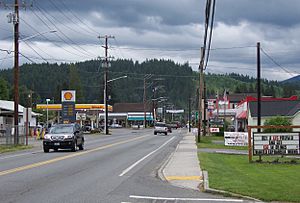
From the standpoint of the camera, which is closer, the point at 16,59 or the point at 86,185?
the point at 86,185

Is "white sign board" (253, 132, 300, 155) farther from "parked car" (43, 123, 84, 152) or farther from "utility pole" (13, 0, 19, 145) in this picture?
"utility pole" (13, 0, 19, 145)

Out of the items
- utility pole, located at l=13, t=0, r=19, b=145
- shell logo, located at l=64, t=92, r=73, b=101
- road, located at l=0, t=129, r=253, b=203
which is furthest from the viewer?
shell logo, located at l=64, t=92, r=73, b=101

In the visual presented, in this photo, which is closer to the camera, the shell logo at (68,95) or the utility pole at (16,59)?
the utility pole at (16,59)

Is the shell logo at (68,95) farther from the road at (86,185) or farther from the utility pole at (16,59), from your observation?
the road at (86,185)

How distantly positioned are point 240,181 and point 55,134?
18478 millimetres

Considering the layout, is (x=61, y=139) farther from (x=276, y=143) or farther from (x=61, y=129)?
(x=276, y=143)

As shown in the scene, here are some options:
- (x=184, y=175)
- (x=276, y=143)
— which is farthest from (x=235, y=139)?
(x=184, y=175)

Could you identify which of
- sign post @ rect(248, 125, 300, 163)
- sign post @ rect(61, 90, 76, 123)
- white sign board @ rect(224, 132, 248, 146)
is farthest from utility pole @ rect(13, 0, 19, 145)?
sign post @ rect(61, 90, 76, 123)

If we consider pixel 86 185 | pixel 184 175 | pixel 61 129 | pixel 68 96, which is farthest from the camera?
pixel 68 96

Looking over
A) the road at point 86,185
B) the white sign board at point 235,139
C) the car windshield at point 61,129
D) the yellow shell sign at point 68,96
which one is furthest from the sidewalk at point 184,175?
the yellow shell sign at point 68,96

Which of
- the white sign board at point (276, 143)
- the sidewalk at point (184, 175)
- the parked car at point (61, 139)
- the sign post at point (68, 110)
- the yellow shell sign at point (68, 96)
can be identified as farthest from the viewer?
the yellow shell sign at point (68, 96)

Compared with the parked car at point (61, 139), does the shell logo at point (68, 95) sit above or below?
above

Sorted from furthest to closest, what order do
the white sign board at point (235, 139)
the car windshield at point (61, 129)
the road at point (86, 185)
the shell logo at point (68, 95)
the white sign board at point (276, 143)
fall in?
the shell logo at point (68, 95) < the white sign board at point (235, 139) < the car windshield at point (61, 129) < the white sign board at point (276, 143) < the road at point (86, 185)

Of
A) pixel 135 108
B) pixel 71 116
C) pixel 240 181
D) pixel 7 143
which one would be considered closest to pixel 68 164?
pixel 240 181
